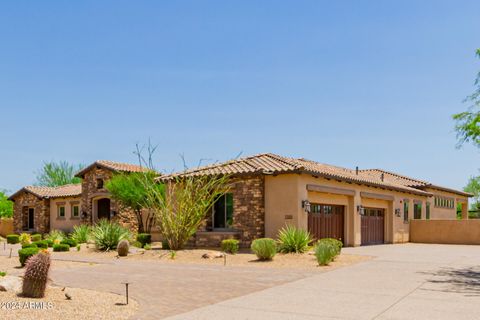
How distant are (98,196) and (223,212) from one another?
16550 mm

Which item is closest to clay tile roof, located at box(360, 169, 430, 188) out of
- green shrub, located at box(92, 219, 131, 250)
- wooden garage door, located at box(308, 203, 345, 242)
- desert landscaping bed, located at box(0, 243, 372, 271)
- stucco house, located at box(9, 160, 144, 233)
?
wooden garage door, located at box(308, 203, 345, 242)

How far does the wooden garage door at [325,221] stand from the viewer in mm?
24875

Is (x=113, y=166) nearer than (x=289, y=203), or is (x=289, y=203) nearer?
(x=289, y=203)

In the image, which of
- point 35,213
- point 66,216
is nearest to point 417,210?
point 66,216

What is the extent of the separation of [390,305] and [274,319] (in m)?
2.51

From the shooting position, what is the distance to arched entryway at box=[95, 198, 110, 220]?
3966 centimetres

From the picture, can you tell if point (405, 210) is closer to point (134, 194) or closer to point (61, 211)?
point (134, 194)

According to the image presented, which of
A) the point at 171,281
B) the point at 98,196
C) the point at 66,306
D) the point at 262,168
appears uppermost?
the point at 262,168

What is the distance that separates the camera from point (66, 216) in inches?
1690

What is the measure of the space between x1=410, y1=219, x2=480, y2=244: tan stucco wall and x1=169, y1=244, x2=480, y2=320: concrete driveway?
18.9 meters

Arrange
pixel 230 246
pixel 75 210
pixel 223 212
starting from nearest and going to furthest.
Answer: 1. pixel 230 246
2. pixel 223 212
3. pixel 75 210

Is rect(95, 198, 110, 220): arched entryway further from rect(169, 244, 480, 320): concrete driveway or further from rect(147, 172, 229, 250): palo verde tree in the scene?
rect(169, 244, 480, 320): concrete driveway

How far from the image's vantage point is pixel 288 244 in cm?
2086

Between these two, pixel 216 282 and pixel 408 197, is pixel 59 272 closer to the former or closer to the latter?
pixel 216 282
